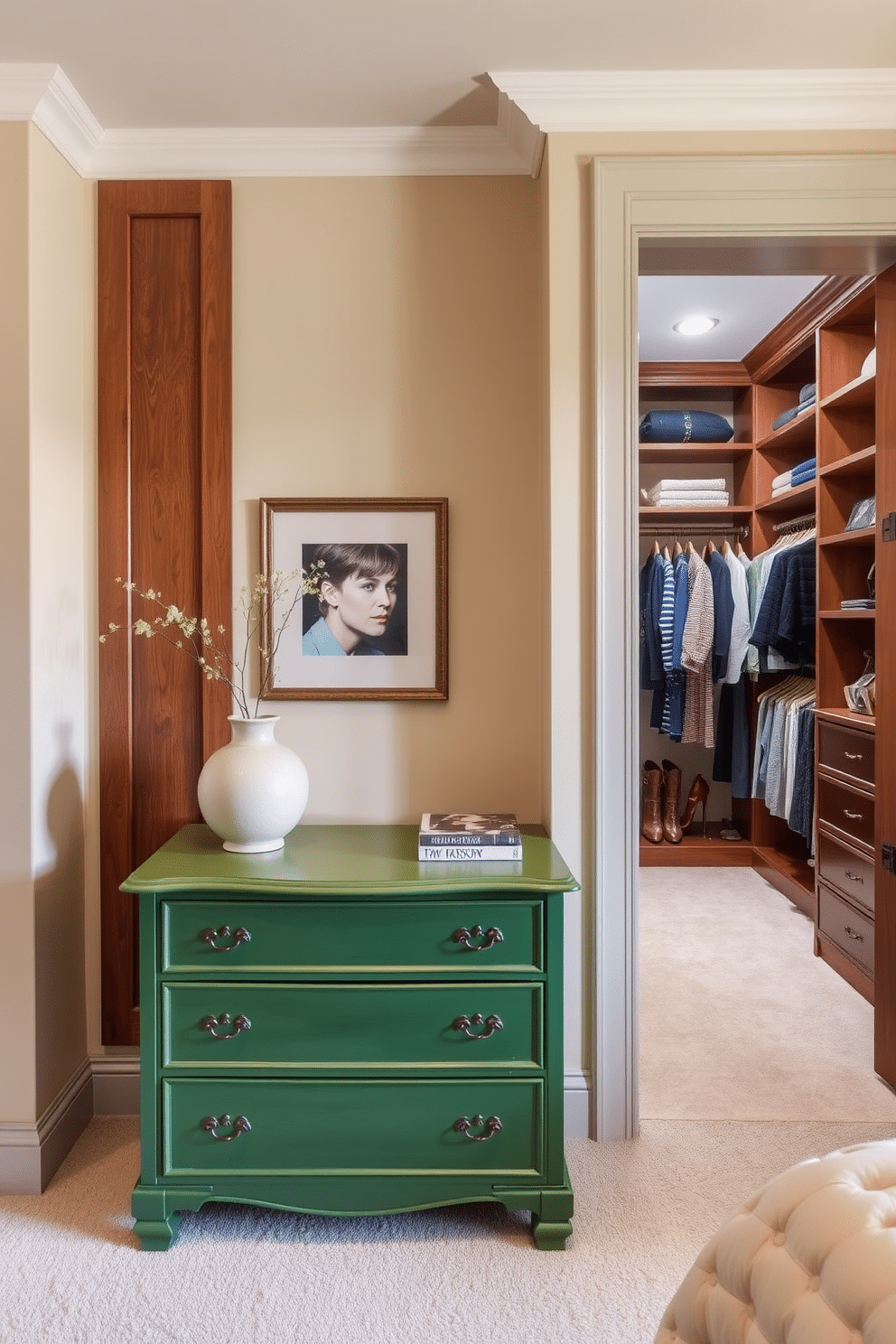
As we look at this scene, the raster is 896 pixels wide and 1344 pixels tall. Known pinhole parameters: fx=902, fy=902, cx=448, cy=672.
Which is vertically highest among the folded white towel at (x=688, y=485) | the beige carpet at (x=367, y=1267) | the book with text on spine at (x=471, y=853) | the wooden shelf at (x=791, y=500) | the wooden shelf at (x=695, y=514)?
the folded white towel at (x=688, y=485)

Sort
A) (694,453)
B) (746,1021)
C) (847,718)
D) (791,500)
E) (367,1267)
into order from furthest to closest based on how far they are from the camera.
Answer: (694,453), (791,500), (847,718), (746,1021), (367,1267)

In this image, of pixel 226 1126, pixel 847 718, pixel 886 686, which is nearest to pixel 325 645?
pixel 226 1126

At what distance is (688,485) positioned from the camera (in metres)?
4.99

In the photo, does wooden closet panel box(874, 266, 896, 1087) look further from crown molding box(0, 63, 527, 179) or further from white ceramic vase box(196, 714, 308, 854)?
white ceramic vase box(196, 714, 308, 854)

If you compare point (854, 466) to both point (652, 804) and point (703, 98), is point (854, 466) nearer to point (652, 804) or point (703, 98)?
point (703, 98)

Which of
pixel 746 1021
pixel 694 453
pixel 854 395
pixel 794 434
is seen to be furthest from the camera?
pixel 694 453

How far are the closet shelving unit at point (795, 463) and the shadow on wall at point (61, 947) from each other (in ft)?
8.31

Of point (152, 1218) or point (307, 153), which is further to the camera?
point (307, 153)

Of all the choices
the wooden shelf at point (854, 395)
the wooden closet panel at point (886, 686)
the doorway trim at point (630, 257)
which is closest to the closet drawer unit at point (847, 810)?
the wooden closet panel at point (886, 686)

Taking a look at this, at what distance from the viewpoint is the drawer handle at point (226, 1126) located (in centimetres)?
196

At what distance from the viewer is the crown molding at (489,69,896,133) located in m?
2.19

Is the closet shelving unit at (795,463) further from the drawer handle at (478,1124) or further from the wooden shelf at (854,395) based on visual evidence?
the drawer handle at (478,1124)

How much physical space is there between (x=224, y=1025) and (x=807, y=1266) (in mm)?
1318

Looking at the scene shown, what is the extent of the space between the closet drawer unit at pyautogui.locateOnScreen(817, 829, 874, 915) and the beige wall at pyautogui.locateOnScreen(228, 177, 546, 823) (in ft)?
4.68
